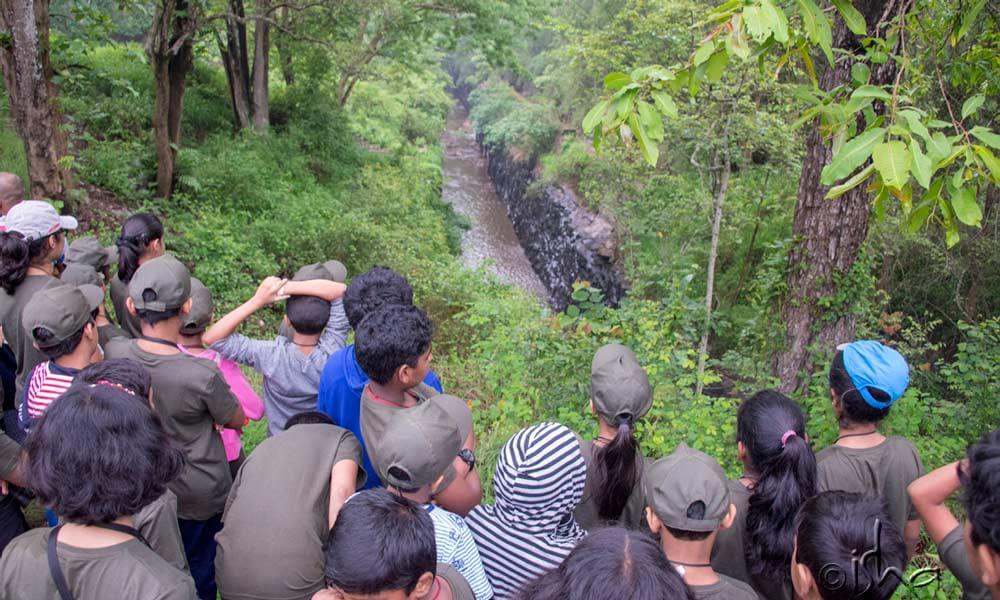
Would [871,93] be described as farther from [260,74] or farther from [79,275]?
[260,74]

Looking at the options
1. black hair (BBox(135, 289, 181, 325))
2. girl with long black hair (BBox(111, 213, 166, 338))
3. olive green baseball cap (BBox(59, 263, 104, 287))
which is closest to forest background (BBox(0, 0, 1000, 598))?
black hair (BBox(135, 289, 181, 325))

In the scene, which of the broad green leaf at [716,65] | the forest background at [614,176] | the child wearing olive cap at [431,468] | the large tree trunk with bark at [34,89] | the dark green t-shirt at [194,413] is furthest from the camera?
the large tree trunk with bark at [34,89]

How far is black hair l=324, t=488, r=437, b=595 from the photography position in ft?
5.62

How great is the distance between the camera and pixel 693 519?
197 centimetres

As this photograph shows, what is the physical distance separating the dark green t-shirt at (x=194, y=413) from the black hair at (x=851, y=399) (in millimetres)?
2525

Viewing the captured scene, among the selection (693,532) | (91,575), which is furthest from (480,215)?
(91,575)

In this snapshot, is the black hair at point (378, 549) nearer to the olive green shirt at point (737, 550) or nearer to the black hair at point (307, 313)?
the olive green shirt at point (737, 550)

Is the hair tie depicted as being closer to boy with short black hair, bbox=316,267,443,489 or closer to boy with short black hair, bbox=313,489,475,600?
boy with short black hair, bbox=313,489,475,600

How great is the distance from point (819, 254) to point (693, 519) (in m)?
3.40

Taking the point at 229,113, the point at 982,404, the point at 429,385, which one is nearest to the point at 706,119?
the point at 982,404

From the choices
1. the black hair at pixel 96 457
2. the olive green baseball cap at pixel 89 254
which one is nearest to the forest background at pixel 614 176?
the black hair at pixel 96 457

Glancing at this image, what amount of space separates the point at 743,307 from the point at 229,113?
11863 millimetres

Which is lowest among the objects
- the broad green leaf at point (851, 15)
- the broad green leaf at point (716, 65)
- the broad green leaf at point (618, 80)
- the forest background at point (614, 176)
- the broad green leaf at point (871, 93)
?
the forest background at point (614, 176)

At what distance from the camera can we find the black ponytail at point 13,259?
3236mm
